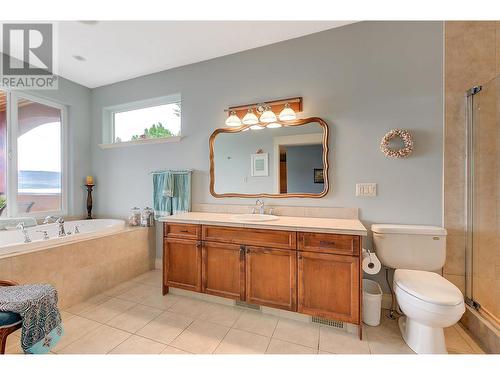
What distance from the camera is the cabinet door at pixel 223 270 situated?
1887mm

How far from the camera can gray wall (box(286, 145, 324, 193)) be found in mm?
2141

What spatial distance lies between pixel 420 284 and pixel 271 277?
1.02 m

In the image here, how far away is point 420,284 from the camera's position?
4.76ft

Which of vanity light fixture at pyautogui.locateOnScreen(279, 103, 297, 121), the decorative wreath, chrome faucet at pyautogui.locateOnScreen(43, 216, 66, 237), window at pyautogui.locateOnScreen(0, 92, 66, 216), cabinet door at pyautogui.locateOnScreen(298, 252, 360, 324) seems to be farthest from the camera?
window at pyautogui.locateOnScreen(0, 92, 66, 216)

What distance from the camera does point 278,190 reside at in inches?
89.7

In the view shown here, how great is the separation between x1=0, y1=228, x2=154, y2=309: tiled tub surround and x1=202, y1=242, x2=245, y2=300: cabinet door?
1.14 meters

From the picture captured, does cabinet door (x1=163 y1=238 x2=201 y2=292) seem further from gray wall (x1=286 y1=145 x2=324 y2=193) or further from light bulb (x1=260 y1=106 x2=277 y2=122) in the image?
light bulb (x1=260 y1=106 x2=277 y2=122)

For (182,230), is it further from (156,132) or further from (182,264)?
(156,132)

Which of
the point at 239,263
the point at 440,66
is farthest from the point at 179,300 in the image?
the point at 440,66

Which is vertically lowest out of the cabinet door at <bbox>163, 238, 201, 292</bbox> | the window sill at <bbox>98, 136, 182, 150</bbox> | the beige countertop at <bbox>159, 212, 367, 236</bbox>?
the cabinet door at <bbox>163, 238, 201, 292</bbox>

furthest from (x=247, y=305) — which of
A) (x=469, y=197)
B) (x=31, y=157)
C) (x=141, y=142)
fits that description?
(x=31, y=157)

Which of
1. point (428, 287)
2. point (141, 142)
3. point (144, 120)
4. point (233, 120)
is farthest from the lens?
point (144, 120)

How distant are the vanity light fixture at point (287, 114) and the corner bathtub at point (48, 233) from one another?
226 cm

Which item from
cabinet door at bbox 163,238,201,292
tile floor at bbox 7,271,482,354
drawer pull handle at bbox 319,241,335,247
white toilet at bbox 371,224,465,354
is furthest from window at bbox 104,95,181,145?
white toilet at bbox 371,224,465,354
